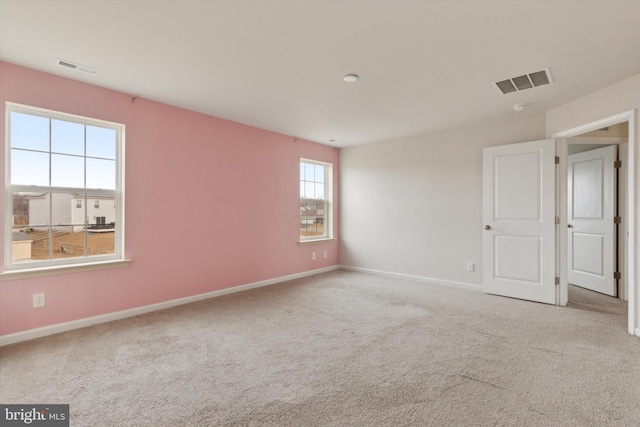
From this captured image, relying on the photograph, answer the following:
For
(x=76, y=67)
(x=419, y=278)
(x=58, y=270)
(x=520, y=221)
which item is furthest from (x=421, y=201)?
(x=58, y=270)

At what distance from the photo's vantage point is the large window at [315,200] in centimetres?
571

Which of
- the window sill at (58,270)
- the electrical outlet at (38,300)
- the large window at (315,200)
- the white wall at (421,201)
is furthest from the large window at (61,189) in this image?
the white wall at (421,201)

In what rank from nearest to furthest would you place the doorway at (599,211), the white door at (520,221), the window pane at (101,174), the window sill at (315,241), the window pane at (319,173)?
the window pane at (101,174)
the white door at (520,221)
the doorway at (599,211)
the window sill at (315,241)
the window pane at (319,173)

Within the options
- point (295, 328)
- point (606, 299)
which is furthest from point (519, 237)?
point (295, 328)

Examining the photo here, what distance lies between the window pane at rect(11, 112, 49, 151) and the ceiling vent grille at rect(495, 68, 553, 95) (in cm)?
444

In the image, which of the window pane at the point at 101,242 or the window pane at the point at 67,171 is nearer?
the window pane at the point at 67,171

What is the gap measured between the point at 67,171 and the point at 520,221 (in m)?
5.29

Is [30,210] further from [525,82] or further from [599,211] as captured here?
[599,211]

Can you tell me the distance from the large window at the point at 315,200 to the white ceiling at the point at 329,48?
83.2 inches

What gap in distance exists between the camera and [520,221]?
13.6 feet

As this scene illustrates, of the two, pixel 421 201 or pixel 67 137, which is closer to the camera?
pixel 67 137

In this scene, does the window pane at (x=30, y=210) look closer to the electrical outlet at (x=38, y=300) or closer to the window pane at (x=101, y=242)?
the window pane at (x=101, y=242)

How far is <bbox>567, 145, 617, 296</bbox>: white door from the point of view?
433 cm

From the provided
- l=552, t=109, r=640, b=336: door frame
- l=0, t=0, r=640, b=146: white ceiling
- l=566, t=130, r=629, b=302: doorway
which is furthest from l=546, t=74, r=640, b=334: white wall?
l=566, t=130, r=629, b=302: doorway
